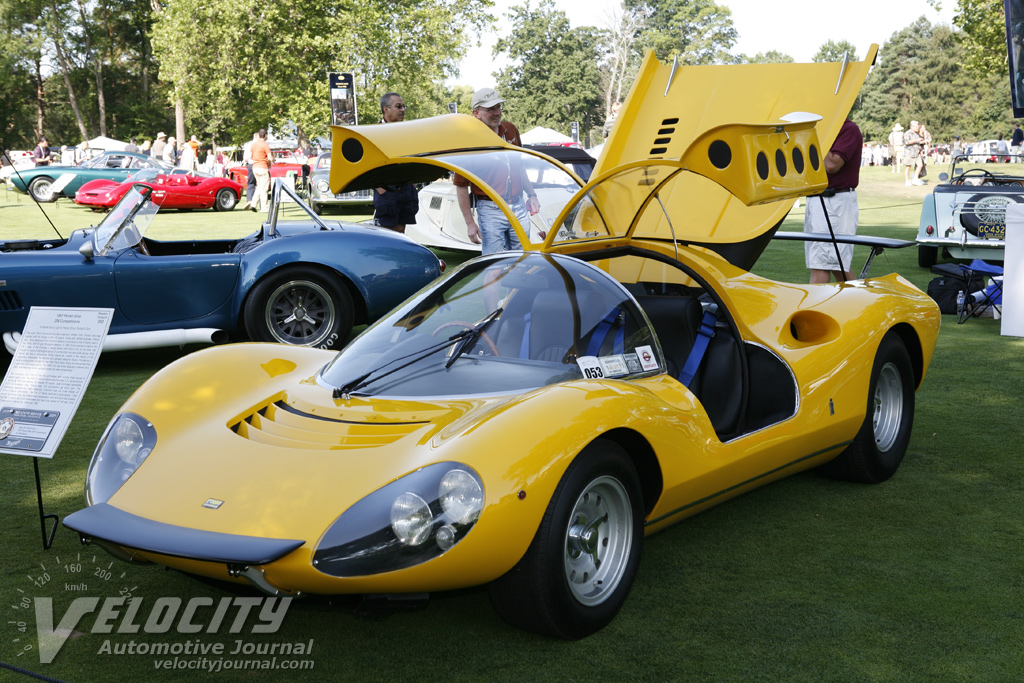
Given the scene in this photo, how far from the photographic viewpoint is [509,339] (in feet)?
11.4

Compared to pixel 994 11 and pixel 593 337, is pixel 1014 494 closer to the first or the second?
pixel 593 337

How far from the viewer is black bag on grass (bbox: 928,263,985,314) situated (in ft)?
28.3

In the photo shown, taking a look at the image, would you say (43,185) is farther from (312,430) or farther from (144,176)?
(312,430)

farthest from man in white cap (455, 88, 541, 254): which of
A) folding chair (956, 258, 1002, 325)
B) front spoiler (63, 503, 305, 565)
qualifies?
folding chair (956, 258, 1002, 325)

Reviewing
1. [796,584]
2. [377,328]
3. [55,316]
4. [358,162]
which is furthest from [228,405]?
[796,584]

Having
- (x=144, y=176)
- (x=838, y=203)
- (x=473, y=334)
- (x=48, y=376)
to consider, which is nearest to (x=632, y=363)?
(x=473, y=334)

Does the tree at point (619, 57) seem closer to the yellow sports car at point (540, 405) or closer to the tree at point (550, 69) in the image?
the tree at point (550, 69)

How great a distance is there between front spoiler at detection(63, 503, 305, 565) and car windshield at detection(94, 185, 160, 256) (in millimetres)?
4633

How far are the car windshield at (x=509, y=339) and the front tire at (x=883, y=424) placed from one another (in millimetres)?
1290

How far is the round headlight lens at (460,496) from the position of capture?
2.54 metres

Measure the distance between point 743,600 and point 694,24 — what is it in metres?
103

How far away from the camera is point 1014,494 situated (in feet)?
13.9

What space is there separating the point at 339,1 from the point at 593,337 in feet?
94.3

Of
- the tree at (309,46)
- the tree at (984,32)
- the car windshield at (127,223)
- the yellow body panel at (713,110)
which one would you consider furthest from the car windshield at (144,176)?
the tree at (984,32)
